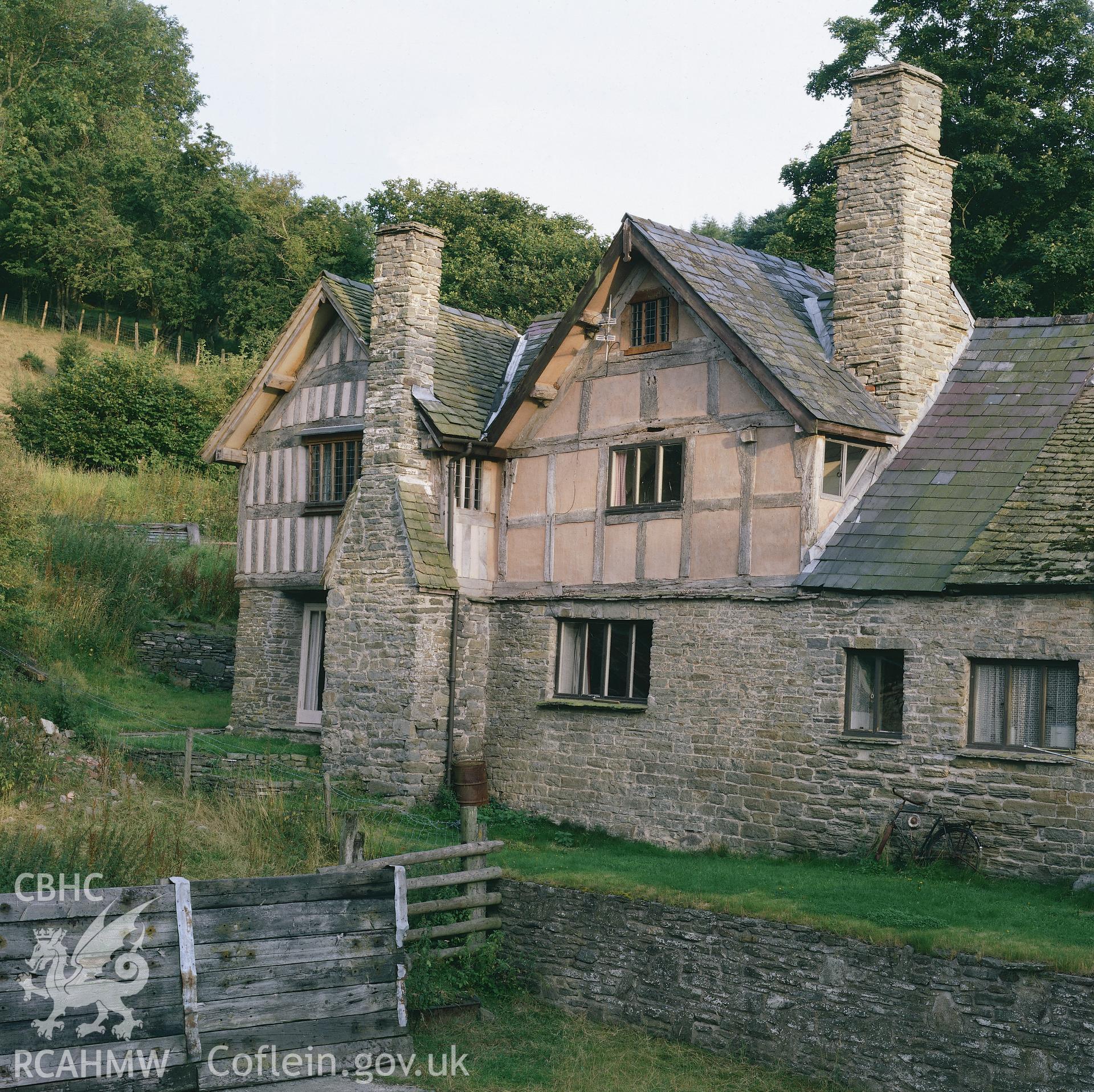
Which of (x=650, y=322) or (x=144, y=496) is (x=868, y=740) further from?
(x=144, y=496)

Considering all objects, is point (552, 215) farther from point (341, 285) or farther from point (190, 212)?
point (341, 285)

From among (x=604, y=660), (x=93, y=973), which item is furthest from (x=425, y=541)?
(x=93, y=973)

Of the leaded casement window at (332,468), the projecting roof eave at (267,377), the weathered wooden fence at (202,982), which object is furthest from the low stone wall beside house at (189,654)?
the weathered wooden fence at (202,982)

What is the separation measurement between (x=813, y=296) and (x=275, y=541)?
9.42 m

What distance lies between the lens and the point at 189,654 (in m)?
24.4

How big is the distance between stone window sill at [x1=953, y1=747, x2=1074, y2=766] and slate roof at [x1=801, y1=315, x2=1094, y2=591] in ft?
5.93

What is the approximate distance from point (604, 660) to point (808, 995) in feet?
24.5

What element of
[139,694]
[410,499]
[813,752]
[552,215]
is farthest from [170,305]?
[813,752]

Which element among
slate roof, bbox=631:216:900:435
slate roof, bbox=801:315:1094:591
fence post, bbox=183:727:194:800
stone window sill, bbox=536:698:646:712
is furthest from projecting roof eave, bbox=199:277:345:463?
slate roof, bbox=801:315:1094:591

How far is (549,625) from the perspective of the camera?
18.4m

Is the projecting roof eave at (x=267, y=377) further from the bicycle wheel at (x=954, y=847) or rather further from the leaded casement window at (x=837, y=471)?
the bicycle wheel at (x=954, y=847)

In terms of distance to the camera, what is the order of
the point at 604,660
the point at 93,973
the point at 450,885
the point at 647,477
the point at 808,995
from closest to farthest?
1. the point at 93,973
2. the point at 808,995
3. the point at 450,885
4. the point at 647,477
5. the point at 604,660

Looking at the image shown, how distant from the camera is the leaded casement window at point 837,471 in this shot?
1605 centimetres

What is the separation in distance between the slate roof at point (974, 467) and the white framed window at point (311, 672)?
909 centimetres
